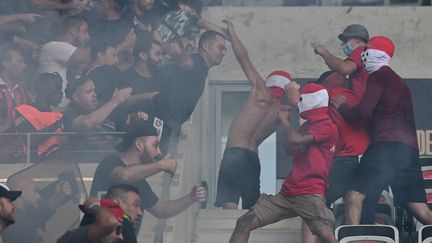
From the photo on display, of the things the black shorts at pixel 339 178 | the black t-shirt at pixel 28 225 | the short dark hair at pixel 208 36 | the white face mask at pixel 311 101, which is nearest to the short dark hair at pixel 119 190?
the black t-shirt at pixel 28 225

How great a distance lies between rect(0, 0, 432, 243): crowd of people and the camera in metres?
10.5

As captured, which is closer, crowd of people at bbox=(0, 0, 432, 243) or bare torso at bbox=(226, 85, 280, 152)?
crowd of people at bbox=(0, 0, 432, 243)

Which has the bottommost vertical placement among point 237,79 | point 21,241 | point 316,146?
point 21,241

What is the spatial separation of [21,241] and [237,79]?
21.3 feet

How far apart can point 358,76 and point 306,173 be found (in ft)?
4.28

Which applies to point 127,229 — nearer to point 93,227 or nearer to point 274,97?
point 93,227

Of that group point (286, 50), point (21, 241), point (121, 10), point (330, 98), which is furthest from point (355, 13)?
point (21, 241)

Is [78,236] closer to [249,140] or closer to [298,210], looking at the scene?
[298,210]

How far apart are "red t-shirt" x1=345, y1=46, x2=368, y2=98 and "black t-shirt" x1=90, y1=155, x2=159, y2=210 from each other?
228cm

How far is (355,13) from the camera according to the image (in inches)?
622

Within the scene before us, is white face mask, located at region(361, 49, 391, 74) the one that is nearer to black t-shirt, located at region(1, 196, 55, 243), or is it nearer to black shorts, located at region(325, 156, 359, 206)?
black shorts, located at region(325, 156, 359, 206)

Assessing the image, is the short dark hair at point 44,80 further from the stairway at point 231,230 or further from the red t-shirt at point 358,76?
the red t-shirt at point 358,76

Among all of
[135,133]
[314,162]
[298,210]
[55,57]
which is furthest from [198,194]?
[55,57]

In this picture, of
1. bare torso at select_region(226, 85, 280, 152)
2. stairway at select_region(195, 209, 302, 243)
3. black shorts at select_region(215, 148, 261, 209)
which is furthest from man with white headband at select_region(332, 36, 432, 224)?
black shorts at select_region(215, 148, 261, 209)
